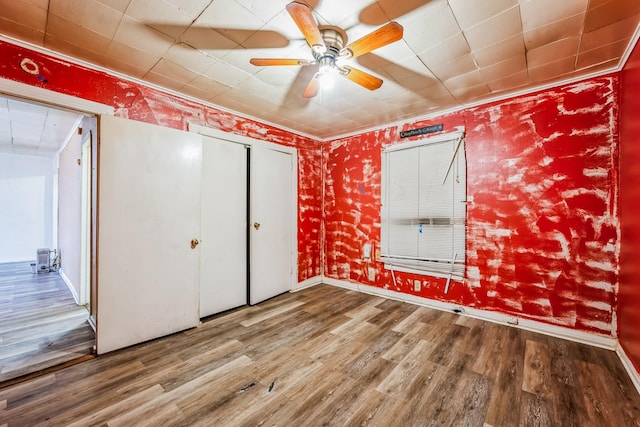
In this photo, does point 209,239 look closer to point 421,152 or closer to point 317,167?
point 317,167

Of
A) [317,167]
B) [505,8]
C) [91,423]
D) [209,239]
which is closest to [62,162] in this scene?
[209,239]

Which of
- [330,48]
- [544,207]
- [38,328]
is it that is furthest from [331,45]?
[38,328]

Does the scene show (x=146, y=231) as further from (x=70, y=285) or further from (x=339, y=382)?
(x=70, y=285)

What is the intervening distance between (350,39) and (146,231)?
8.14 feet

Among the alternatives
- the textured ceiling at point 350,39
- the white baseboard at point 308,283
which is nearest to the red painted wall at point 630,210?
the textured ceiling at point 350,39

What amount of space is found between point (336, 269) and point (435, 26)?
11.6 ft

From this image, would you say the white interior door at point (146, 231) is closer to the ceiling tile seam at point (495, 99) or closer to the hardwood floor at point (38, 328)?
the hardwood floor at point (38, 328)

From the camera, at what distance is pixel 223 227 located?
10.8 feet

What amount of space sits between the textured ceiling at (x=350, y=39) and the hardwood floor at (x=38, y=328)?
8.46ft

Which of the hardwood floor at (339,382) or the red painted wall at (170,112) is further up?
the red painted wall at (170,112)

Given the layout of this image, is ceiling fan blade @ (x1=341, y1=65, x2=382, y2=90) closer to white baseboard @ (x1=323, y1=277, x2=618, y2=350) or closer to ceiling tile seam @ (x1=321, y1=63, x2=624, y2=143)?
ceiling tile seam @ (x1=321, y1=63, x2=624, y2=143)

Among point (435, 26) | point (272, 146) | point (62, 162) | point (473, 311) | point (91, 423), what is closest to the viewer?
point (91, 423)

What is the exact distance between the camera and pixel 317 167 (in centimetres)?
457

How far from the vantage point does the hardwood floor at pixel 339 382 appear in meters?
1.59
